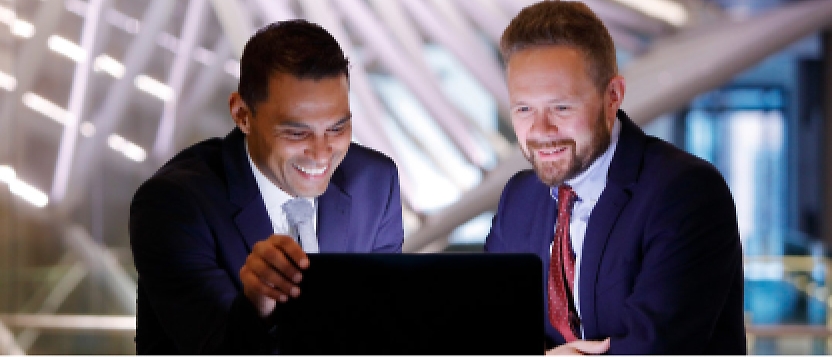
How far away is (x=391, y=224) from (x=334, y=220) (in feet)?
0.68

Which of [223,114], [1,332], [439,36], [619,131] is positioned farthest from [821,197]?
[1,332]

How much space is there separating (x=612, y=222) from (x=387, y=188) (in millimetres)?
688

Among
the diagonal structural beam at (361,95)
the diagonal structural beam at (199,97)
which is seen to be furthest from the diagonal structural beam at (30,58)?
the diagonal structural beam at (361,95)

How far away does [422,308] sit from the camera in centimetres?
155

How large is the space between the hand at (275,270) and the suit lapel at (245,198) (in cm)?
52

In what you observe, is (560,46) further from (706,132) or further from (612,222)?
(706,132)

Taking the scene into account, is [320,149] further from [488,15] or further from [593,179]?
[488,15]

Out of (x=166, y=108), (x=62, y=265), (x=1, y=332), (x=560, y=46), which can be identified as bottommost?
(x=1, y=332)

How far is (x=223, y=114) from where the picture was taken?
10531mm

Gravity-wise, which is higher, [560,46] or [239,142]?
[560,46]

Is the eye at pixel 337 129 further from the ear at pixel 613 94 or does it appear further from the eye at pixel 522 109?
the ear at pixel 613 94

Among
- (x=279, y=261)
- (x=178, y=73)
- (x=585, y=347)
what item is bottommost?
(x=585, y=347)

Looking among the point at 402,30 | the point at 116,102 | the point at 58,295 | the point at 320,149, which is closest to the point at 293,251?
the point at 320,149

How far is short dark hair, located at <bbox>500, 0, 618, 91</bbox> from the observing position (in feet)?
7.30
